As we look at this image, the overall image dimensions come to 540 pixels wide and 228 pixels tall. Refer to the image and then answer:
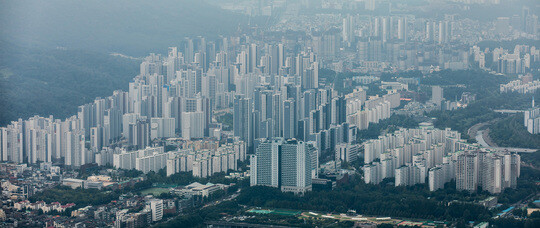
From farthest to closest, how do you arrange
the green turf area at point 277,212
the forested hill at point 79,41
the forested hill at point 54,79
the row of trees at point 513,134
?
the forested hill at point 79,41, the forested hill at point 54,79, the row of trees at point 513,134, the green turf area at point 277,212

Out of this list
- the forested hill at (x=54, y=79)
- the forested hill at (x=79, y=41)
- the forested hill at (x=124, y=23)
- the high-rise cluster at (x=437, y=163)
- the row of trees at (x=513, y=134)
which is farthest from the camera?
the forested hill at (x=124, y=23)

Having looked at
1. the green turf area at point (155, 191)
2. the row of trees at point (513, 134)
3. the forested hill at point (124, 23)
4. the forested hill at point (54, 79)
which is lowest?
the green turf area at point (155, 191)

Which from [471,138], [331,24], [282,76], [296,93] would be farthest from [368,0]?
[471,138]

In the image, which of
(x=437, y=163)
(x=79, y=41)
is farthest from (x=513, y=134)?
(x=79, y=41)

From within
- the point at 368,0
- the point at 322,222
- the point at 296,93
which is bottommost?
the point at 322,222

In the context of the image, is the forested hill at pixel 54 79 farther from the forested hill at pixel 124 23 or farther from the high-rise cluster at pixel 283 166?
the high-rise cluster at pixel 283 166

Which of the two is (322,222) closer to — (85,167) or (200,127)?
(85,167)

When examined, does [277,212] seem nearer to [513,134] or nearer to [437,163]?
[437,163]

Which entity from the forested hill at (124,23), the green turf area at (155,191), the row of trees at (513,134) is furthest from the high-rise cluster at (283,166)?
the forested hill at (124,23)
